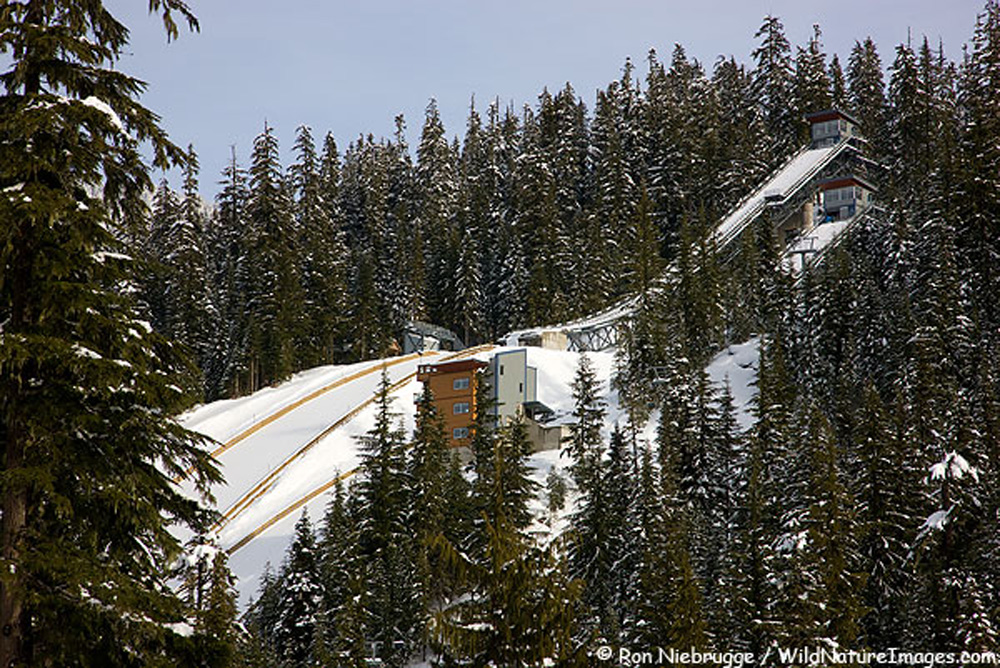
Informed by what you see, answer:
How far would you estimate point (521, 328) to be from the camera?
98.5 meters

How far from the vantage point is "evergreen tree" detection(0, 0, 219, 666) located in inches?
361

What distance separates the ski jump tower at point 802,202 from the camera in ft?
277

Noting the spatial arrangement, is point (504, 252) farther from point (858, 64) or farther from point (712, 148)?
point (858, 64)

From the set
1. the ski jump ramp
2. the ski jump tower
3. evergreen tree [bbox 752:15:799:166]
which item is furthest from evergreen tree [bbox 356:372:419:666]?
evergreen tree [bbox 752:15:799:166]

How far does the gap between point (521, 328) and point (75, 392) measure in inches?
3508

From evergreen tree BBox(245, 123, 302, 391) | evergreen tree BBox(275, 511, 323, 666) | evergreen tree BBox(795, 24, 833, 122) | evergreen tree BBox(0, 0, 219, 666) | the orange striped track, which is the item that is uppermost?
evergreen tree BBox(795, 24, 833, 122)

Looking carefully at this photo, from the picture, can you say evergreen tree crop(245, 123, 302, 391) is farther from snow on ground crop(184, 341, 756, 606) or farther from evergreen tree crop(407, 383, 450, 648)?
evergreen tree crop(407, 383, 450, 648)

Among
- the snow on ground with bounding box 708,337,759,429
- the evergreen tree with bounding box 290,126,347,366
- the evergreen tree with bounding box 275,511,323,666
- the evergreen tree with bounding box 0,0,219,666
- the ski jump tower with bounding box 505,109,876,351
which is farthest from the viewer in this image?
the evergreen tree with bounding box 290,126,347,366

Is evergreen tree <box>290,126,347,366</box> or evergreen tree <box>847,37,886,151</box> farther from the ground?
evergreen tree <box>847,37,886,151</box>

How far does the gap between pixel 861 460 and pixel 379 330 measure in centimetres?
6457

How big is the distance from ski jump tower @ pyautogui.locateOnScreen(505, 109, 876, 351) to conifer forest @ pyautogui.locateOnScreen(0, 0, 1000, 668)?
99.1 inches

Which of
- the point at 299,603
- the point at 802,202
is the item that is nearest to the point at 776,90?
the point at 802,202

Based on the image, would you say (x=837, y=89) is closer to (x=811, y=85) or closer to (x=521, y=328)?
(x=811, y=85)

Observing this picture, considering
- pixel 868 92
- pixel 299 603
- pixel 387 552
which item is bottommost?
pixel 299 603
